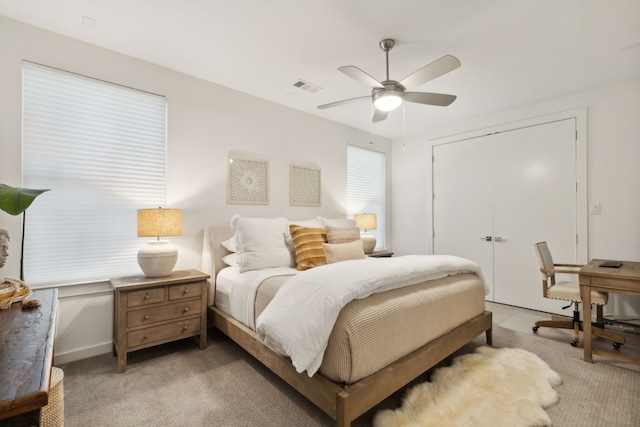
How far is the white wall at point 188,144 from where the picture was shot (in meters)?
2.20

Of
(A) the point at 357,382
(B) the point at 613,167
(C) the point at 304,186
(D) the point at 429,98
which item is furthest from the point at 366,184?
(A) the point at 357,382

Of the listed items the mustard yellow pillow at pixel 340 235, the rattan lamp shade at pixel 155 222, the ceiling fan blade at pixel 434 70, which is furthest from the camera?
the mustard yellow pillow at pixel 340 235

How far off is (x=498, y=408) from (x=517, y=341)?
1351 mm

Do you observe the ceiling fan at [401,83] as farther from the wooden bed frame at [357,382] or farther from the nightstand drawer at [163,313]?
the nightstand drawer at [163,313]

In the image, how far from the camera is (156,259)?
8.07 feet

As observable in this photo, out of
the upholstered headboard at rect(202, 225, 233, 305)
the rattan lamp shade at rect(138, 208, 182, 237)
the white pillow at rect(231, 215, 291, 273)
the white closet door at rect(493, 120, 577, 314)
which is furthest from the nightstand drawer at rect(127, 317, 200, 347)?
the white closet door at rect(493, 120, 577, 314)

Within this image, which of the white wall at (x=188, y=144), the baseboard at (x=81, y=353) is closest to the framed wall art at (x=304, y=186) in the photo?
the white wall at (x=188, y=144)

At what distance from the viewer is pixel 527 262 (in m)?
3.84

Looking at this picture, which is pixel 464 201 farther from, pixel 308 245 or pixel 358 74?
pixel 358 74

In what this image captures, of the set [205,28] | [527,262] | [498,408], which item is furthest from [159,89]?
[527,262]

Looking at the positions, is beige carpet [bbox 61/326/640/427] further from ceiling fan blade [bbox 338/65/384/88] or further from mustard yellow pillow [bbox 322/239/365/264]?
ceiling fan blade [bbox 338/65/384/88]

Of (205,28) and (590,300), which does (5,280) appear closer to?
(205,28)

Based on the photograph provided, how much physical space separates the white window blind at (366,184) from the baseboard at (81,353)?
3.32 meters

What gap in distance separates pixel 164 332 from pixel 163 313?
158mm
